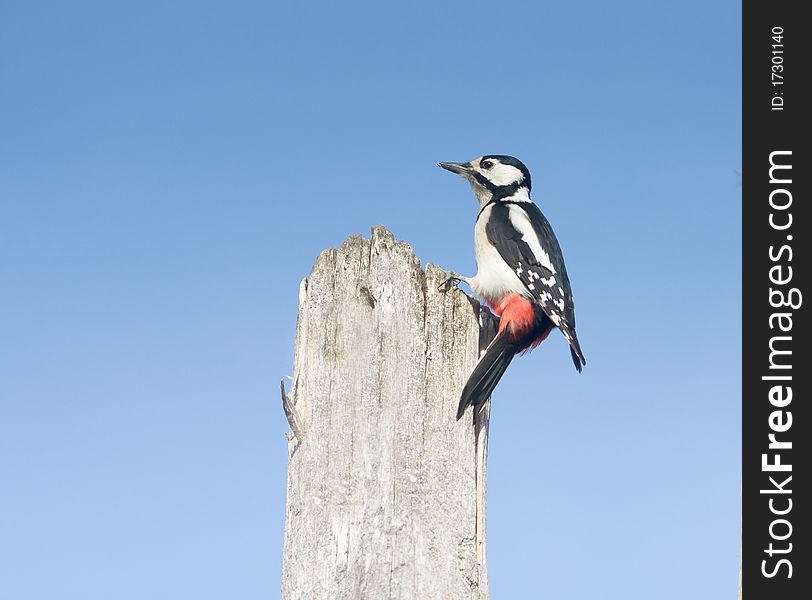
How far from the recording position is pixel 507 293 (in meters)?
4.67

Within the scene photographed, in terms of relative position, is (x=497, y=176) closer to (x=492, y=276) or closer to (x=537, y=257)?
(x=537, y=257)

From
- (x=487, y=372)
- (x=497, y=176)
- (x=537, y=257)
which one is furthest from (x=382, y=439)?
(x=497, y=176)

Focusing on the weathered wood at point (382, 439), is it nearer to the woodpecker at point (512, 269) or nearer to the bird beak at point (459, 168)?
the woodpecker at point (512, 269)

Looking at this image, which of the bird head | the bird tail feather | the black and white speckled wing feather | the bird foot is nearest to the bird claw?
the bird foot

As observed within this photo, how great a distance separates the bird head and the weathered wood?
2080mm

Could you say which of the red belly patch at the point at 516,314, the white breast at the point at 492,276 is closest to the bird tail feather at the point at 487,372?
the red belly patch at the point at 516,314

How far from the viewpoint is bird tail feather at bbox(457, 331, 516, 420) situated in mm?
3637

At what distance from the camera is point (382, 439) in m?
3.47

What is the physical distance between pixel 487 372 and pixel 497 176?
7.48 feet

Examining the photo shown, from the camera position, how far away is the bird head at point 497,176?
18.8 feet

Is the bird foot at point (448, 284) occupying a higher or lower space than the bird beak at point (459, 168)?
lower

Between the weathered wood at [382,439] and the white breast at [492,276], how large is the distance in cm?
92
